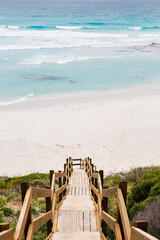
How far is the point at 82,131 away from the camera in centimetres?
1909

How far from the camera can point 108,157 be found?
16.0 meters

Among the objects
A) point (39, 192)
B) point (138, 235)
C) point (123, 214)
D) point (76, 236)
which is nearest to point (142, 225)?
point (138, 235)

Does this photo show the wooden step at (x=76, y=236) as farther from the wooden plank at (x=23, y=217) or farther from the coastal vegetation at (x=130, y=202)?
the coastal vegetation at (x=130, y=202)

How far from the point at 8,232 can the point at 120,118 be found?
63.8 ft

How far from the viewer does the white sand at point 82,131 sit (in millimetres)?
15578

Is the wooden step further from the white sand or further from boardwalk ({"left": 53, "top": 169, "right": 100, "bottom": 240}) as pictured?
the white sand

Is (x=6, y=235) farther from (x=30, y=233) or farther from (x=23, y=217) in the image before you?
(x=30, y=233)

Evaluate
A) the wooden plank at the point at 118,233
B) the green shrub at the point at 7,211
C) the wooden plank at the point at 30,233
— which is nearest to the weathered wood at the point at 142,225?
the wooden plank at the point at 118,233

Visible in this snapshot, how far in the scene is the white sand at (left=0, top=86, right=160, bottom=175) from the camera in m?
15.6

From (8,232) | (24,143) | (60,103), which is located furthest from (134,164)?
(8,232)

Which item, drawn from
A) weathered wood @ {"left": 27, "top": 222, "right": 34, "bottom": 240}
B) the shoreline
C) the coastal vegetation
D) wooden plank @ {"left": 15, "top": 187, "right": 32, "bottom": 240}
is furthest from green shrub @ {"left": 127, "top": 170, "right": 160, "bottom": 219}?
the shoreline

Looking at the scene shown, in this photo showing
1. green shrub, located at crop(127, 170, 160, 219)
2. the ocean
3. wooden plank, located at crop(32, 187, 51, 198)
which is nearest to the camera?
wooden plank, located at crop(32, 187, 51, 198)

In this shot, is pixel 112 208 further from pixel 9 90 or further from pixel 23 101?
pixel 9 90

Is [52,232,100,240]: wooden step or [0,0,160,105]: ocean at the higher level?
[0,0,160,105]: ocean
